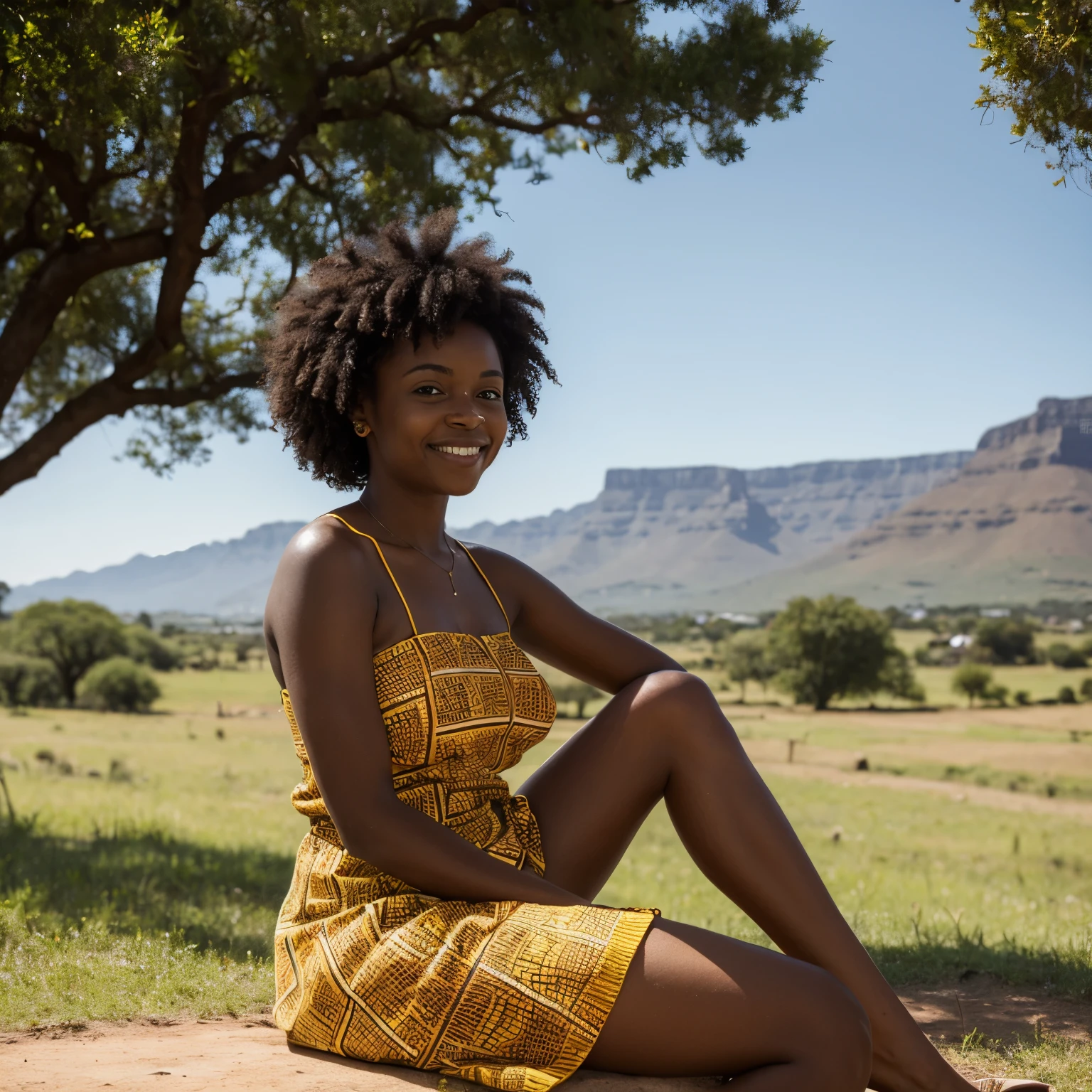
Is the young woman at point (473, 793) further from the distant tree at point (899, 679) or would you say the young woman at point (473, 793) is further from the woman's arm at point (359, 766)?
the distant tree at point (899, 679)

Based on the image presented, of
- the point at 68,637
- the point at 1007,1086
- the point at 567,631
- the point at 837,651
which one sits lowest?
the point at 837,651

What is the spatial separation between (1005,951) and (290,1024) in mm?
3489

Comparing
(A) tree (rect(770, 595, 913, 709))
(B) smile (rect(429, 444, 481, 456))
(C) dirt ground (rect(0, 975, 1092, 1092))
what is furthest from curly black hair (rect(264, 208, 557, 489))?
(A) tree (rect(770, 595, 913, 709))

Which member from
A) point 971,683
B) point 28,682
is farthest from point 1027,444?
point 28,682

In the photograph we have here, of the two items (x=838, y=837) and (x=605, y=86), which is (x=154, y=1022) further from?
(x=838, y=837)

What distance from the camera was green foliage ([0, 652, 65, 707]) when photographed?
1825 inches

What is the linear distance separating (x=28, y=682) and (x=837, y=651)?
36.3 m

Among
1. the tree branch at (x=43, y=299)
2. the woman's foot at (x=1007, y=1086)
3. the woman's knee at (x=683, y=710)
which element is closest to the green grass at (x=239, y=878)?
the woman's foot at (x=1007, y=1086)

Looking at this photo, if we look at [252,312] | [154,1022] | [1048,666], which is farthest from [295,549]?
[1048,666]

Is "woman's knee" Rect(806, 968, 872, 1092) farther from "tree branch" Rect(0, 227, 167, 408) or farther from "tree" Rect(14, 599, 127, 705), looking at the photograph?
"tree" Rect(14, 599, 127, 705)

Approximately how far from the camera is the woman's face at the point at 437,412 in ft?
9.04

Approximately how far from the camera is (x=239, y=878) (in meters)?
7.35

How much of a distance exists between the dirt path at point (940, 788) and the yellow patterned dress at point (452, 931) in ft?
106

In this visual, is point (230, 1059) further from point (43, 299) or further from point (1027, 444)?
point (1027, 444)
